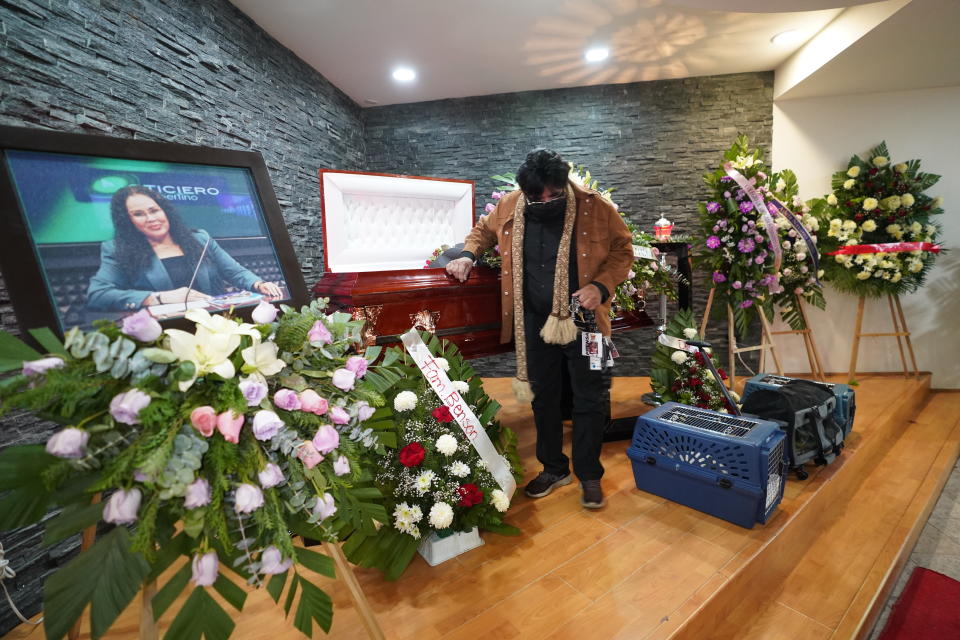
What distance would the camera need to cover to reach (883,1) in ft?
8.36

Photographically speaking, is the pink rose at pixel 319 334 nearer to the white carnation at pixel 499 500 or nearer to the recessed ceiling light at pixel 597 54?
the white carnation at pixel 499 500

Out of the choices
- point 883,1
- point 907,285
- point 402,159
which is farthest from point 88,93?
point 907,285

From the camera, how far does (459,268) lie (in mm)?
2029

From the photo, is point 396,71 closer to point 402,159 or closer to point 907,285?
point 402,159

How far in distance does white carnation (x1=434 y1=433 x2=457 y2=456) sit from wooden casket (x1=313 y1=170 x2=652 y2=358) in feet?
1.65

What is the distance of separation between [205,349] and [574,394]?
155 centimetres

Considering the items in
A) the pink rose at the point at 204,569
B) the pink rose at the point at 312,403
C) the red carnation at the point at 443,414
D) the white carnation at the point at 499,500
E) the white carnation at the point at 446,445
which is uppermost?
the pink rose at the point at 312,403

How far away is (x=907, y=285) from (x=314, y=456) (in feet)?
16.1

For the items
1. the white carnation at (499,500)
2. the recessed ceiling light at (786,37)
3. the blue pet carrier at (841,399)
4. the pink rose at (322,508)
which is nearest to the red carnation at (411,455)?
the white carnation at (499,500)

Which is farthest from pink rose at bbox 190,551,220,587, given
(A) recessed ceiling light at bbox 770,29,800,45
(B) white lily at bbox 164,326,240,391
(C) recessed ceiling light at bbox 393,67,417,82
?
(A) recessed ceiling light at bbox 770,29,800,45

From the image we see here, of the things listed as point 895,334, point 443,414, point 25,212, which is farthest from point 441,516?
point 895,334

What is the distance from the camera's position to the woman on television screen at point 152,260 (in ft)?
3.52

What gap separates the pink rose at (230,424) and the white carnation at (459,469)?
40.5 inches

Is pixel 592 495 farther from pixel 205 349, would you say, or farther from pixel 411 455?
pixel 205 349
